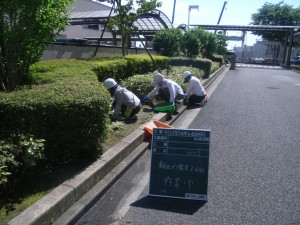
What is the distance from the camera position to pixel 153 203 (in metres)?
3.49

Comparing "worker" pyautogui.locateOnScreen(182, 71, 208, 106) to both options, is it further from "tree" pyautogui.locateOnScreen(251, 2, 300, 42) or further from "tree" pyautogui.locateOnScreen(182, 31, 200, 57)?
"tree" pyautogui.locateOnScreen(251, 2, 300, 42)

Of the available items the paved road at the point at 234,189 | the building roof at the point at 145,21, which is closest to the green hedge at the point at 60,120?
the paved road at the point at 234,189

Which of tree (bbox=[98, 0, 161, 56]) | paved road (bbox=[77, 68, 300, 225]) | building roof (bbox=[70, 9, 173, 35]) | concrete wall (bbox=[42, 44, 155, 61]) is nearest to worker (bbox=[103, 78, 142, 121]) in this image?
paved road (bbox=[77, 68, 300, 225])

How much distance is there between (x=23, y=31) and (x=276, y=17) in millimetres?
52958

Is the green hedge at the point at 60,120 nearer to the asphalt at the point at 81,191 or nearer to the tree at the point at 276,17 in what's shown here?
the asphalt at the point at 81,191

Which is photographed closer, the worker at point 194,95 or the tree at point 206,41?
the worker at point 194,95

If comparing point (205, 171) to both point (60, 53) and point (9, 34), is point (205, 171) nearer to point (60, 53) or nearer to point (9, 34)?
point (9, 34)

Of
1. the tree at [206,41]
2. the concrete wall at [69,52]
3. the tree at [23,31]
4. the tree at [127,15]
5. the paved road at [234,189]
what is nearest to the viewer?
the paved road at [234,189]

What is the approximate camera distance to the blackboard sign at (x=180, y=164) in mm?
3510

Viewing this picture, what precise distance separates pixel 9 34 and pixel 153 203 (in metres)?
4.12

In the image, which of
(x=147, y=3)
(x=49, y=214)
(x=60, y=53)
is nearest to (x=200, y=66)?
(x=147, y=3)

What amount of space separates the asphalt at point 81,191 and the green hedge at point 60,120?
0.30m

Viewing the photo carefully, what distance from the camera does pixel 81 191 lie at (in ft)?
11.0

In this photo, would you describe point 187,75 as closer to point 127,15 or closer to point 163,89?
point 163,89
